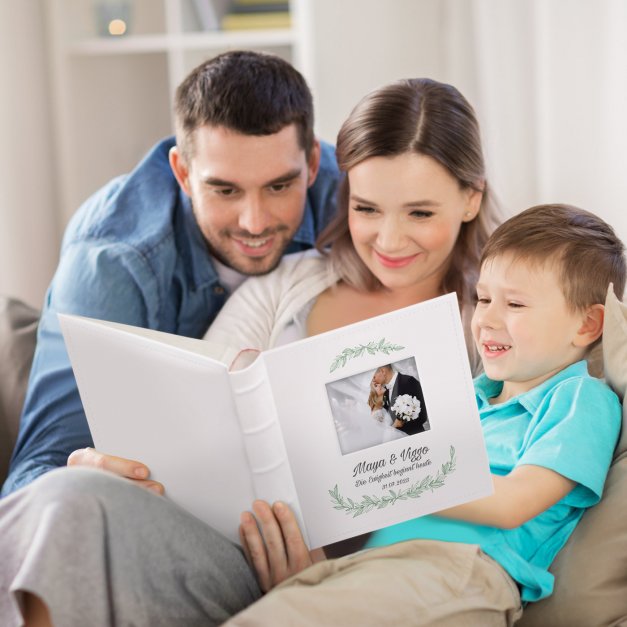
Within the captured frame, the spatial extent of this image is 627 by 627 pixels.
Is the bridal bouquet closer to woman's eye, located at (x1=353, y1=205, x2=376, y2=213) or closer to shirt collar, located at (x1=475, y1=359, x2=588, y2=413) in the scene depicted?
shirt collar, located at (x1=475, y1=359, x2=588, y2=413)

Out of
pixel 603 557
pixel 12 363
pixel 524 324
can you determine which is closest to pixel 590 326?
pixel 524 324

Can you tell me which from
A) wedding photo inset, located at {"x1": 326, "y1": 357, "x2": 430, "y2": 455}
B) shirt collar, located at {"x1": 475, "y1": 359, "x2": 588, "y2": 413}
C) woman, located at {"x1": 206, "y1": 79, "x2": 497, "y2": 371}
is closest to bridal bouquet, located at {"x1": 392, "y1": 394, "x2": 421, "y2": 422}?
wedding photo inset, located at {"x1": 326, "y1": 357, "x2": 430, "y2": 455}

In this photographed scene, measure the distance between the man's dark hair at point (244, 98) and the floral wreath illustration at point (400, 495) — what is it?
824 millimetres

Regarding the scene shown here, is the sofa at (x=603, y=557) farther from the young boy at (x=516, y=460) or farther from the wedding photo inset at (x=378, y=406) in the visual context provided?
the wedding photo inset at (x=378, y=406)

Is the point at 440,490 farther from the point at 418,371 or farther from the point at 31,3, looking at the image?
the point at 31,3

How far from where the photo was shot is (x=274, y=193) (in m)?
1.83

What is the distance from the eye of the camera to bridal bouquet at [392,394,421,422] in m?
1.16

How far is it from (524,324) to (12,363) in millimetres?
1060

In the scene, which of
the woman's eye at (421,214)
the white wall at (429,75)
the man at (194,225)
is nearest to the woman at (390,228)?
the woman's eye at (421,214)

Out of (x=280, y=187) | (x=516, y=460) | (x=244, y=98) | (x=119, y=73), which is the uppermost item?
(x=119, y=73)

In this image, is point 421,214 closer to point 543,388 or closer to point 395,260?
point 395,260

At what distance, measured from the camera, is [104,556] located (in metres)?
1.07

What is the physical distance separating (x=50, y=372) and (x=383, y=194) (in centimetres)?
70

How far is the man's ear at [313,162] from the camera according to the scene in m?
1.91
